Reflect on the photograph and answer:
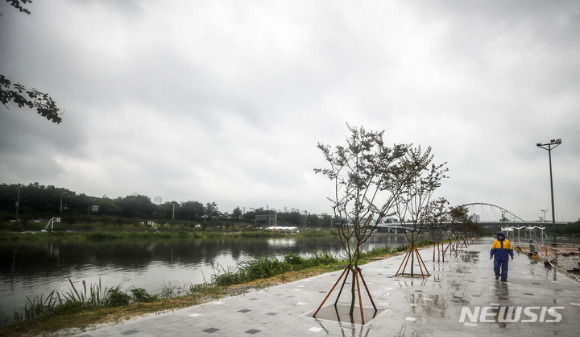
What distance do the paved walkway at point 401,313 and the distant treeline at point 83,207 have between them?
31088 millimetres

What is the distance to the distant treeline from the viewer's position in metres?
44.0

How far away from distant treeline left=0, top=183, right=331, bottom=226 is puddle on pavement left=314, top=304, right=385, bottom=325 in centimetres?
3277

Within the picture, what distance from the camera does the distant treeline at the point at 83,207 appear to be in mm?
43969

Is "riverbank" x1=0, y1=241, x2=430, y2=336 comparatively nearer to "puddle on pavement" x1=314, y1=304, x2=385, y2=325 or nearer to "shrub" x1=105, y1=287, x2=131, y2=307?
"shrub" x1=105, y1=287, x2=131, y2=307

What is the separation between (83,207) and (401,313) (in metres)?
71.7

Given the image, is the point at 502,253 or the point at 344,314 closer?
the point at 344,314

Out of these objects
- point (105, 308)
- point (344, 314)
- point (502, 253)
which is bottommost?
point (105, 308)

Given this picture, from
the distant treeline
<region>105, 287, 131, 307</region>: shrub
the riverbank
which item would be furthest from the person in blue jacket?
the distant treeline

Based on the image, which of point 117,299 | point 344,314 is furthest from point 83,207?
point 344,314

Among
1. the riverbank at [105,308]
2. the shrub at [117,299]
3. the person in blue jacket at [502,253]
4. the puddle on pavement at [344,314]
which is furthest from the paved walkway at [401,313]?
the shrub at [117,299]

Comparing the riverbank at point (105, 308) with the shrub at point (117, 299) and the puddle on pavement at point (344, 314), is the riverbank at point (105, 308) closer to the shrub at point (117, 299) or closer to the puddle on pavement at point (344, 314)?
the shrub at point (117, 299)

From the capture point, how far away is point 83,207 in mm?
65125

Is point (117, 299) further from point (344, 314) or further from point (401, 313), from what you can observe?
point (401, 313)

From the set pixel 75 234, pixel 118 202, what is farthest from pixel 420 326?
pixel 118 202
